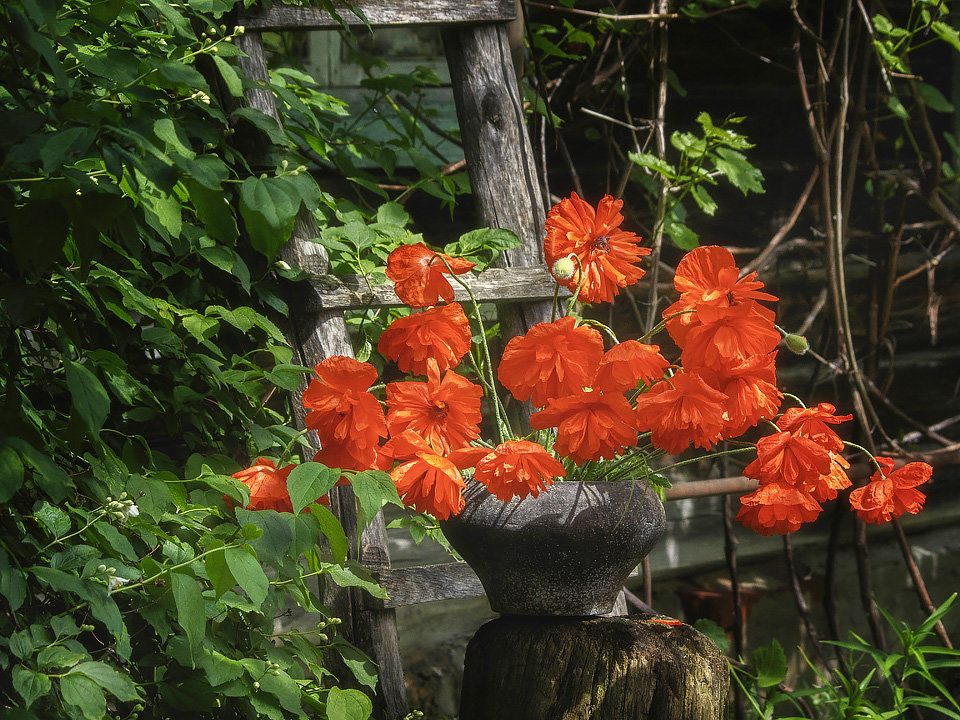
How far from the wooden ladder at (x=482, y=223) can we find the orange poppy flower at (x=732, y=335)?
22.0 inches

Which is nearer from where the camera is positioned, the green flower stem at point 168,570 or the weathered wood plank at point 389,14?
the green flower stem at point 168,570

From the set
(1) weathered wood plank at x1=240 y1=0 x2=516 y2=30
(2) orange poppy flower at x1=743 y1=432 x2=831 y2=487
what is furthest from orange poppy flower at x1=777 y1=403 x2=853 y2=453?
(1) weathered wood plank at x1=240 y1=0 x2=516 y2=30

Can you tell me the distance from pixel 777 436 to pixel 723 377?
3.8 inches

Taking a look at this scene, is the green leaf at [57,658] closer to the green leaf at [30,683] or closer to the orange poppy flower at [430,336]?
the green leaf at [30,683]

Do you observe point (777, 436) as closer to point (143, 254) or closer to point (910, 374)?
point (143, 254)

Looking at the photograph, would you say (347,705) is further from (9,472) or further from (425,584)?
(9,472)

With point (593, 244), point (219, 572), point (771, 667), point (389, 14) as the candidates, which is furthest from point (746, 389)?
point (771, 667)

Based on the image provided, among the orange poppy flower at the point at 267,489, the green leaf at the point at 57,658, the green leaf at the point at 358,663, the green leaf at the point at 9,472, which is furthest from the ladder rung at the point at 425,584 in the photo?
the green leaf at the point at 9,472

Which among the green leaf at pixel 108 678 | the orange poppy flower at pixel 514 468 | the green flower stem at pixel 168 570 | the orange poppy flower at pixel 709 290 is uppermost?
the orange poppy flower at pixel 709 290

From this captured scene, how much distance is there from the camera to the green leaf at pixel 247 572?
32.2 inches

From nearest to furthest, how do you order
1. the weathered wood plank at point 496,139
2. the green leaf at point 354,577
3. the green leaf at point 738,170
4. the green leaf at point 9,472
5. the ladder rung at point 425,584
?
the green leaf at point 9,472
the green leaf at point 354,577
the ladder rung at point 425,584
the weathered wood plank at point 496,139
the green leaf at point 738,170

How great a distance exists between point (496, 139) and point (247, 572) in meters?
0.97

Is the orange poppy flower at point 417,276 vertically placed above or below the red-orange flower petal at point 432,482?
above

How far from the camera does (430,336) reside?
39.6 inches
